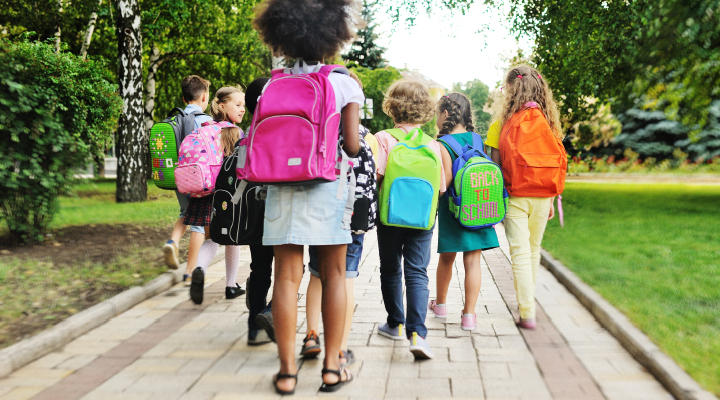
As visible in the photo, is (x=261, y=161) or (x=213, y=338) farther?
(x=213, y=338)

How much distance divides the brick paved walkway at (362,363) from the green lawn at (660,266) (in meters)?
0.31

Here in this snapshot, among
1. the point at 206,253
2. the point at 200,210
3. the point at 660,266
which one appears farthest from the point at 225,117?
the point at 660,266

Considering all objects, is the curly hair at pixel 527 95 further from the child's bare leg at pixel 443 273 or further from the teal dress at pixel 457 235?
the child's bare leg at pixel 443 273

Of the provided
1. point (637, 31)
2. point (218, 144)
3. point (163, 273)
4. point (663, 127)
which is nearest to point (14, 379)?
point (218, 144)

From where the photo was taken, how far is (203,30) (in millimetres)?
19328

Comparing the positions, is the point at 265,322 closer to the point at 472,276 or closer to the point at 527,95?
the point at 472,276

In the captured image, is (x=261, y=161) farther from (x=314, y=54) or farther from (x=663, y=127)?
(x=663, y=127)

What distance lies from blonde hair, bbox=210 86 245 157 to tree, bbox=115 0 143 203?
8844 mm

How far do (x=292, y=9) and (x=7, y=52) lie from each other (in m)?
4.60

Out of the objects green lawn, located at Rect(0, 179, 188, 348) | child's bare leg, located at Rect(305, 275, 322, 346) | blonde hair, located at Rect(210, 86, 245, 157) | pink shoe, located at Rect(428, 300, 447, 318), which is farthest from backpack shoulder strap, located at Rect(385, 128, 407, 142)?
green lawn, located at Rect(0, 179, 188, 348)

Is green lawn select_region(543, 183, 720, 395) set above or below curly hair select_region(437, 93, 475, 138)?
below

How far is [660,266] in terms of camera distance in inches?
272

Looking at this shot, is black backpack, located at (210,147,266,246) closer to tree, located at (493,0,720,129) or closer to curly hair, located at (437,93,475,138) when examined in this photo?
curly hair, located at (437,93,475,138)

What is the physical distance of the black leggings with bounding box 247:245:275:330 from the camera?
4.09 m
